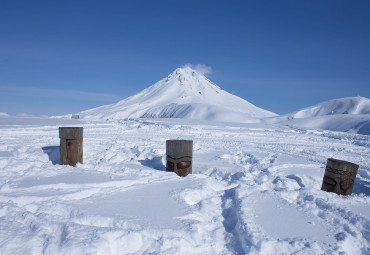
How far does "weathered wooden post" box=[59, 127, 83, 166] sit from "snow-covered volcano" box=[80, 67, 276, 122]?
116ft

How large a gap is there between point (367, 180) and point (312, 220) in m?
2.83

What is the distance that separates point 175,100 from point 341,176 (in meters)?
77.7

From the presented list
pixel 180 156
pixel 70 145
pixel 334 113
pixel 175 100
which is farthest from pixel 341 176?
pixel 175 100

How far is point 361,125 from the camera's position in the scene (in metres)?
19.5

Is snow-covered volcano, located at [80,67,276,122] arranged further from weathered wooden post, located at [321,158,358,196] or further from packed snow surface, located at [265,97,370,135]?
weathered wooden post, located at [321,158,358,196]

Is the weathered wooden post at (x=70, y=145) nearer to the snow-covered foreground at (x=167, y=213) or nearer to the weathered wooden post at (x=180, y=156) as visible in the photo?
the snow-covered foreground at (x=167, y=213)

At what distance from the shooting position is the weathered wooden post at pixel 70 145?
446cm

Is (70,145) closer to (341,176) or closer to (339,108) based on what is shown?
(341,176)

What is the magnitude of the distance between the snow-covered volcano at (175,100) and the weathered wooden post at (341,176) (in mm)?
36054

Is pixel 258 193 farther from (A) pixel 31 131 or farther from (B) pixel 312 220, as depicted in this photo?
(A) pixel 31 131

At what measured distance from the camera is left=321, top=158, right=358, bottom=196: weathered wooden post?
12.0ft

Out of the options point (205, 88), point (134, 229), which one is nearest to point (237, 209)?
point (134, 229)

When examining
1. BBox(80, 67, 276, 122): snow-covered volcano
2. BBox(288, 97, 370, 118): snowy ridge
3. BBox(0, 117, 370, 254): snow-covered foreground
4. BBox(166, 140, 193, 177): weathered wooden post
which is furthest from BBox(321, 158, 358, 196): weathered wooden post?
BBox(288, 97, 370, 118): snowy ridge

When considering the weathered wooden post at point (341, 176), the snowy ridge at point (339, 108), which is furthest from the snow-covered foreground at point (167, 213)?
the snowy ridge at point (339, 108)
